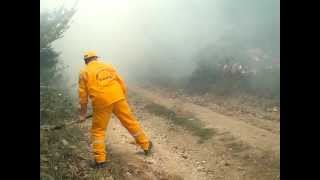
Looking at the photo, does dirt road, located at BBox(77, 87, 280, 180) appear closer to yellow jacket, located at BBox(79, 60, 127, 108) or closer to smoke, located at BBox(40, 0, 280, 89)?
yellow jacket, located at BBox(79, 60, 127, 108)

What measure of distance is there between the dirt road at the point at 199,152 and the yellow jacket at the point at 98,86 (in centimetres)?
98

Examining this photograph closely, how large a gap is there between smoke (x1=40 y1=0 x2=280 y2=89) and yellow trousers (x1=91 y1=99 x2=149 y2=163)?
1010 cm

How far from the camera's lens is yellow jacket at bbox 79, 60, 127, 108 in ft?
23.7

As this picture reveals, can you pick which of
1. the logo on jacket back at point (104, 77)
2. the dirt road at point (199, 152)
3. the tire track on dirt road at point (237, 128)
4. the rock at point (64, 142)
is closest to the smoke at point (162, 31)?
the tire track on dirt road at point (237, 128)

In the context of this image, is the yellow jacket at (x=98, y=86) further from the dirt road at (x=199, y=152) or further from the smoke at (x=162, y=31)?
the smoke at (x=162, y=31)

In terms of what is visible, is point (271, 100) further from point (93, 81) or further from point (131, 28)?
point (131, 28)

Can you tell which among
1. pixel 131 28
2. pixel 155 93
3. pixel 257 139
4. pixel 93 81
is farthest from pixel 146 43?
pixel 93 81

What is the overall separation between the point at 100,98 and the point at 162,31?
14585mm

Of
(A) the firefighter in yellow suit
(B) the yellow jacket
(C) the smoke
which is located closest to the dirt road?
(A) the firefighter in yellow suit

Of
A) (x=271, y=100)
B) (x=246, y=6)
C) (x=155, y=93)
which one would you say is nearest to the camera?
(x=271, y=100)

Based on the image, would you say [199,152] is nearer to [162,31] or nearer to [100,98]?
[100,98]

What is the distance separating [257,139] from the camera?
898 centimetres

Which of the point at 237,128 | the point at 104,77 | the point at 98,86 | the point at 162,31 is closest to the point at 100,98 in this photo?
the point at 98,86
